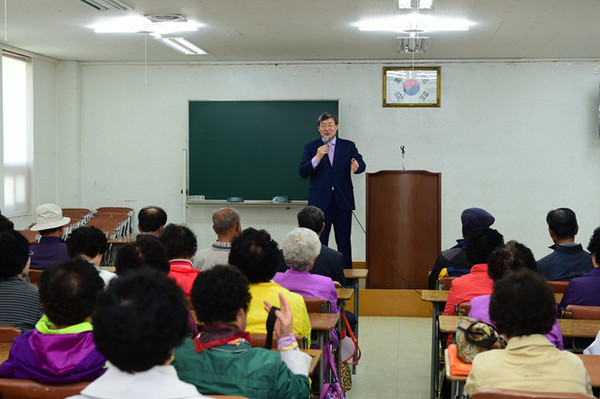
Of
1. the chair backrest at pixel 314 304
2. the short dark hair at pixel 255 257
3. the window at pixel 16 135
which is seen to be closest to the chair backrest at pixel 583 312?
the chair backrest at pixel 314 304

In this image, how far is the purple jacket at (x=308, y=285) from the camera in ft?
11.3

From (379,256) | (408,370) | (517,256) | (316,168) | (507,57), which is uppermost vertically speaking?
(507,57)

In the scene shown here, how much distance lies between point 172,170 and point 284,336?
22.5 ft

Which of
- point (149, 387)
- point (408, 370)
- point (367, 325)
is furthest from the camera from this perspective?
point (367, 325)

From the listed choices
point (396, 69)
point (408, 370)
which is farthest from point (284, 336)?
point (396, 69)

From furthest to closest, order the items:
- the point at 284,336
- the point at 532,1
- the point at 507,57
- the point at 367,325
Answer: the point at 507,57 < the point at 367,325 < the point at 532,1 < the point at 284,336

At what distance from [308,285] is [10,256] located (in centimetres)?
146

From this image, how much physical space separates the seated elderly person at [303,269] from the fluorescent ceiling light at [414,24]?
3.25 metres

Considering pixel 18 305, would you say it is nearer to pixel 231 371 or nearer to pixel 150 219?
pixel 231 371

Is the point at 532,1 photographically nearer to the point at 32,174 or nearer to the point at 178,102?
the point at 178,102

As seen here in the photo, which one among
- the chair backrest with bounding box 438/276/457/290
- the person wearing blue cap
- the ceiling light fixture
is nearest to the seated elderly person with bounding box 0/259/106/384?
the chair backrest with bounding box 438/276/457/290

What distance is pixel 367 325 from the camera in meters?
6.18

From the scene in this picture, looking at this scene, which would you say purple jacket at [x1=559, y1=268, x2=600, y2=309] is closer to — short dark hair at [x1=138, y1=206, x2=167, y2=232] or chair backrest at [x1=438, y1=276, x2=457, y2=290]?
chair backrest at [x1=438, y1=276, x2=457, y2=290]

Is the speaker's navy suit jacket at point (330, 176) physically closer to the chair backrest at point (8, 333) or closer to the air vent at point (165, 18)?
the air vent at point (165, 18)
